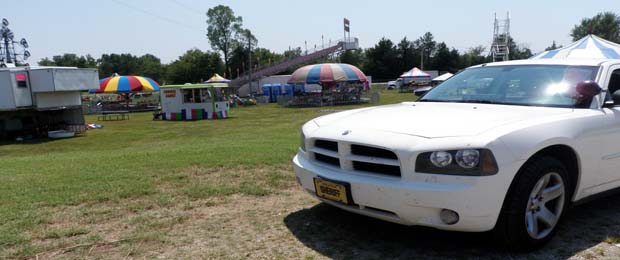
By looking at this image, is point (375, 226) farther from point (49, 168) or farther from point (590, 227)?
point (49, 168)

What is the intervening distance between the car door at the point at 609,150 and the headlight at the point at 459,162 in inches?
55.7

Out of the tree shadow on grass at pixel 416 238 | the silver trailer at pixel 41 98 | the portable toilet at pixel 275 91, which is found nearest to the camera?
the tree shadow on grass at pixel 416 238

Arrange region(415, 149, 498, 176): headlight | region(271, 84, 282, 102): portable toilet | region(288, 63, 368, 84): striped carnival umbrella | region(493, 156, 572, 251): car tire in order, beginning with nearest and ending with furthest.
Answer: region(415, 149, 498, 176): headlight < region(493, 156, 572, 251): car tire < region(288, 63, 368, 84): striped carnival umbrella < region(271, 84, 282, 102): portable toilet

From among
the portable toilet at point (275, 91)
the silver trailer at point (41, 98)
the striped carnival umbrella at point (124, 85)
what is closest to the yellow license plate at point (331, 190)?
the silver trailer at point (41, 98)

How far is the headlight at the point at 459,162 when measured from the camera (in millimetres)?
2984

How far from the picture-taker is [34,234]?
385 cm

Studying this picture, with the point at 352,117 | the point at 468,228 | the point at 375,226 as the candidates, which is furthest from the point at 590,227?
the point at 352,117

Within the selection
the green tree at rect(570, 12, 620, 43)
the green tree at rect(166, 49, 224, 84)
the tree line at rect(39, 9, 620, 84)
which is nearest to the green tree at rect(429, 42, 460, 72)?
the tree line at rect(39, 9, 620, 84)

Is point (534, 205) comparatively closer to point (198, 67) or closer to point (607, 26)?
point (198, 67)

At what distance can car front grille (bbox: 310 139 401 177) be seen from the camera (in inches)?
128

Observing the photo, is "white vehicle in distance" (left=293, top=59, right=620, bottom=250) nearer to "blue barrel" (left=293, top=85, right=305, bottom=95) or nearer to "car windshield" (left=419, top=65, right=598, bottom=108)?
"car windshield" (left=419, top=65, right=598, bottom=108)

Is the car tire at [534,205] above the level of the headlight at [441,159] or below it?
below

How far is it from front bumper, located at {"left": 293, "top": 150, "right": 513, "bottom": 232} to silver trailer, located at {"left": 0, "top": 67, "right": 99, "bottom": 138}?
16.2m

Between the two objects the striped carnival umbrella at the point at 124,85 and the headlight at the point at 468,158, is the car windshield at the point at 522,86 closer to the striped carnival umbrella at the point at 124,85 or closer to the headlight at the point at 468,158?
the headlight at the point at 468,158
